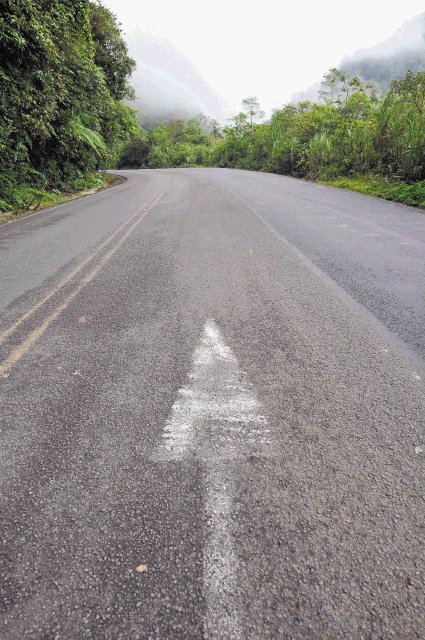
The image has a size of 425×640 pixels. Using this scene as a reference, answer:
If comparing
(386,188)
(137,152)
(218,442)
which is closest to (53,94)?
(386,188)

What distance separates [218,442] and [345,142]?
2174 cm

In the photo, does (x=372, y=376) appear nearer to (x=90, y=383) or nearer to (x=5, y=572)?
(x=90, y=383)

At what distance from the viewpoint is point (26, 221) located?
1023 centimetres

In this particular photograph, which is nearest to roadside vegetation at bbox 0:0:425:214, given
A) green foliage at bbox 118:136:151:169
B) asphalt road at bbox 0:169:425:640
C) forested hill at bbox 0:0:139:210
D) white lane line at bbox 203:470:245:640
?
forested hill at bbox 0:0:139:210

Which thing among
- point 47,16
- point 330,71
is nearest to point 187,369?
point 47,16

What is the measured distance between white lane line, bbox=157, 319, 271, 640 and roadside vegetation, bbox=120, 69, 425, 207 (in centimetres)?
1138

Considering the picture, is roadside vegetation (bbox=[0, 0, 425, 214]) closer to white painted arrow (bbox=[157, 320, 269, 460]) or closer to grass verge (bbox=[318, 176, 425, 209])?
grass verge (bbox=[318, 176, 425, 209])

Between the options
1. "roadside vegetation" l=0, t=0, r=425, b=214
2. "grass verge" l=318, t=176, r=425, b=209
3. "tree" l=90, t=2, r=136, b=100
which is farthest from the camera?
"tree" l=90, t=2, r=136, b=100

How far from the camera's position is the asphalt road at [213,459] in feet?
4.80

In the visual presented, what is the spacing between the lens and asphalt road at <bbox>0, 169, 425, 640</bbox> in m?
1.46

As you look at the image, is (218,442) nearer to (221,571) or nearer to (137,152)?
(221,571)

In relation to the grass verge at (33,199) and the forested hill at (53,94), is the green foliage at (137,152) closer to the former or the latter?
the forested hill at (53,94)

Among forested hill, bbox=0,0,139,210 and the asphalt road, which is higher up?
forested hill, bbox=0,0,139,210

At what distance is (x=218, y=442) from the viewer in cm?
226
